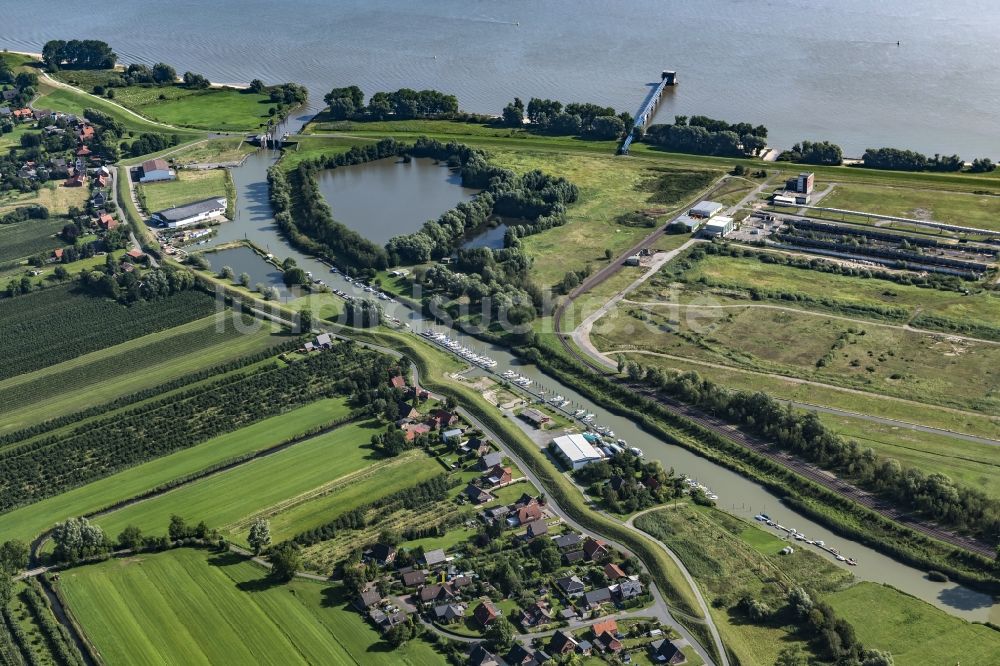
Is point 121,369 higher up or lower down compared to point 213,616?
higher up

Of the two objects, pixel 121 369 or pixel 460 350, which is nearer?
pixel 121 369

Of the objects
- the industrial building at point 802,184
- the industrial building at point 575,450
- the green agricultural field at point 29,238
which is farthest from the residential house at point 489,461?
the industrial building at point 802,184

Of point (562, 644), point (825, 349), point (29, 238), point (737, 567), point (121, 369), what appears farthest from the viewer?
point (29, 238)

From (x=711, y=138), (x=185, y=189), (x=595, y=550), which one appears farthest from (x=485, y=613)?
(x=711, y=138)

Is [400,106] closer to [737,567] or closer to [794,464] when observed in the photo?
[794,464]

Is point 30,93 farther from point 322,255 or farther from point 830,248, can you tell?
point 830,248

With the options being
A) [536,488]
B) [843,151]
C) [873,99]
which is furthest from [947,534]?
[873,99]
